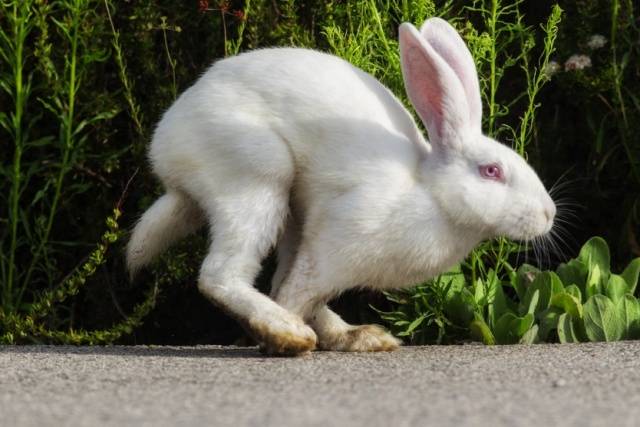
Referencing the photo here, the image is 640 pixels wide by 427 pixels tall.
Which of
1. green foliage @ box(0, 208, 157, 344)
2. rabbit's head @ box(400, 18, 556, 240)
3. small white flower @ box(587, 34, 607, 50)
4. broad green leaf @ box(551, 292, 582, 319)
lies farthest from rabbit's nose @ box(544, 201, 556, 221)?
green foliage @ box(0, 208, 157, 344)

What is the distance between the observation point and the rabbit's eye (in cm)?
461

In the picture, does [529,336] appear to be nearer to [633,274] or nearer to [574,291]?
[574,291]

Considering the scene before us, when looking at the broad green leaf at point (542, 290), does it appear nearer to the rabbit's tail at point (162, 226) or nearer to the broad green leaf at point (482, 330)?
the broad green leaf at point (482, 330)

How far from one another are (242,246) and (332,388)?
3.44 feet

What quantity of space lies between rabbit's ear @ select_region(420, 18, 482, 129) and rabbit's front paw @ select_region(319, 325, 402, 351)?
0.87 metres

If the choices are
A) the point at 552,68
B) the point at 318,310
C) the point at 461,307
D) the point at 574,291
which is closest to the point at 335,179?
the point at 318,310

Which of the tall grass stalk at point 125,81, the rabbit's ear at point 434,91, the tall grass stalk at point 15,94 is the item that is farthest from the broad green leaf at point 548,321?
the tall grass stalk at point 15,94

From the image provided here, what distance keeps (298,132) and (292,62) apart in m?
0.31

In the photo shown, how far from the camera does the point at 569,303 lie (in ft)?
16.4

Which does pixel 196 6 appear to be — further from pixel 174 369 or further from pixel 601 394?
pixel 601 394

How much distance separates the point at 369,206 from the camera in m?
4.52

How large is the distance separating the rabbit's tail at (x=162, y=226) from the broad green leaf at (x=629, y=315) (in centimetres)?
167

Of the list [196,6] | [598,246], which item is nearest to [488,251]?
[598,246]

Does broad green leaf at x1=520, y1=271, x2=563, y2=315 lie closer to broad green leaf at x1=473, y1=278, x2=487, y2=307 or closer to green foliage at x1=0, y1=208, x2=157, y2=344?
broad green leaf at x1=473, y1=278, x2=487, y2=307
